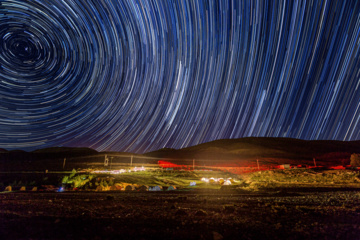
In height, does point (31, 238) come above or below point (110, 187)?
above

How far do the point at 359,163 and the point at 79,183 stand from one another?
29948mm

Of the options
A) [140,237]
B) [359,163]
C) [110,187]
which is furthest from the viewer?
[359,163]

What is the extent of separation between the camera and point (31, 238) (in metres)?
2.45

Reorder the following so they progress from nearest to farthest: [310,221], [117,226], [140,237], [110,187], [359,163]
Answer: [140,237] < [117,226] < [310,221] < [110,187] < [359,163]

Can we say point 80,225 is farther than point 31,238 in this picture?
Yes

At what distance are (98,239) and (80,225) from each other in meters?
0.98

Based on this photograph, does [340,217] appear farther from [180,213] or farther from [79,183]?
[79,183]

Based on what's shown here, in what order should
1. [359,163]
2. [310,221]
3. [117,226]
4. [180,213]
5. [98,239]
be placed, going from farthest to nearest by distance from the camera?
[359,163] → [180,213] → [310,221] → [117,226] → [98,239]

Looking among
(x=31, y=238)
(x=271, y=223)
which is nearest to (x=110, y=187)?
(x=31, y=238)

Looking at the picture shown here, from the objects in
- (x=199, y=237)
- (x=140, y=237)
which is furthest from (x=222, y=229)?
(x=140, y=237)

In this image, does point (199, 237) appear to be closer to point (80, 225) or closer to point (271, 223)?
point (271, 223)

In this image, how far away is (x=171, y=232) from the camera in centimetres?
279

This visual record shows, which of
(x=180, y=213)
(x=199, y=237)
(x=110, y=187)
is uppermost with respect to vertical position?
(x=199, y=237)

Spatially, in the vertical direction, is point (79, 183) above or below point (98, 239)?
below
